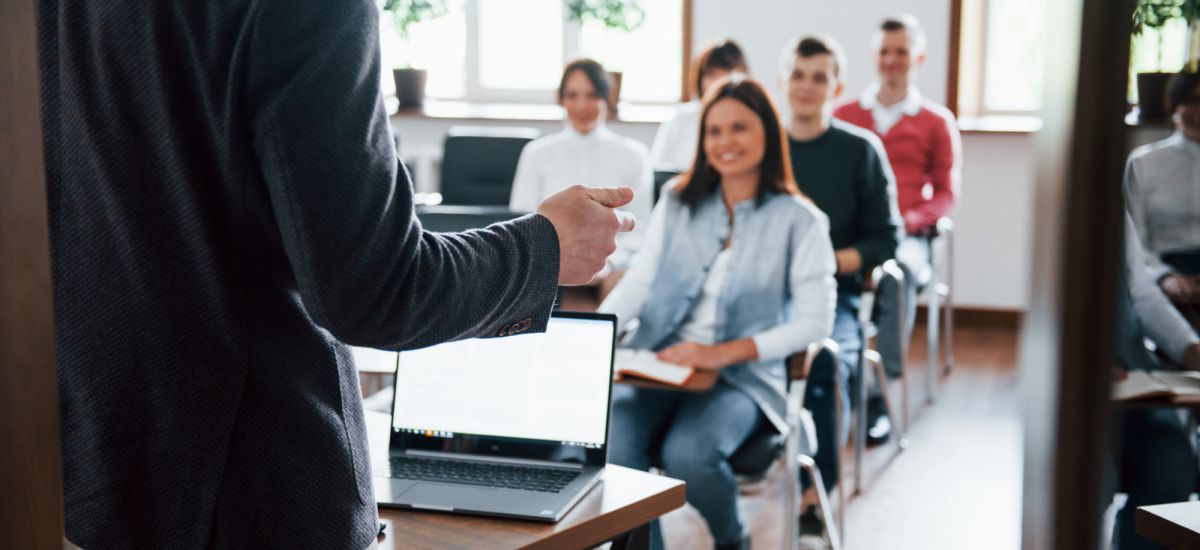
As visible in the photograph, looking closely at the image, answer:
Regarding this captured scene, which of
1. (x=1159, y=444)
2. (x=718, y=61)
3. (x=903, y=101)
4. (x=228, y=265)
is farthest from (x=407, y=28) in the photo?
(x=228, y=265)

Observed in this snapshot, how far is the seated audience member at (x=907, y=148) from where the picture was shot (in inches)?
178

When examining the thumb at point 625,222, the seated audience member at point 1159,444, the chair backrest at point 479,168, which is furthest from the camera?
the chair backrest at point 479,168

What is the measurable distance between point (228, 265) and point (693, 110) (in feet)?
14.7

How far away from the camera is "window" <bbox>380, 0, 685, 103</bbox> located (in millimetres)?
6645

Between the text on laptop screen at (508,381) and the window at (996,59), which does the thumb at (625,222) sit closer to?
the text on laptop screen at (508,381)

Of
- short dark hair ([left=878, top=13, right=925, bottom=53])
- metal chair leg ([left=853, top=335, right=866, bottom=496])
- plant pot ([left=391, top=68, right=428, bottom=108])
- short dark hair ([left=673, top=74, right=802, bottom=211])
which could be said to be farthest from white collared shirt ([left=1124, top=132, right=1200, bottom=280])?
plant pot ([left=391, top=68, right=428, bottom=108])

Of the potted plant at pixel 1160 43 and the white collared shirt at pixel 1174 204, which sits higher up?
the potted plant at pixel 1160 43

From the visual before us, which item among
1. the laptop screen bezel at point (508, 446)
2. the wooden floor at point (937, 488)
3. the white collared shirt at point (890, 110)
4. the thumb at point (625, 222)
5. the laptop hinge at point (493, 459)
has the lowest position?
the wooden floor at point (937, 488)

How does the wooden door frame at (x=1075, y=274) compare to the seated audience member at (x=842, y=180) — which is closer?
the wooden door frame at (x=1075, y=274)

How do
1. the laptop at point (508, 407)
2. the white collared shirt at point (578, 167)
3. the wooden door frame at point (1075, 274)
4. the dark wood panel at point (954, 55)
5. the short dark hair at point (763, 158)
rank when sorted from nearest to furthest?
the wooden door frame at point (1075, 274), the laptop at point (508, 407), the short dark hair at point (763, 158), the white collared shirt at point (578, 167), the dark wood panel at point (954, 55)

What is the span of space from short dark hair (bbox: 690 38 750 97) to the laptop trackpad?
3.76 meters

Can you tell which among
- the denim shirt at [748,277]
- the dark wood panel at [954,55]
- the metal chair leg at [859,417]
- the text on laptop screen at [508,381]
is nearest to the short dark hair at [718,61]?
the dark wood panel at [954,55]

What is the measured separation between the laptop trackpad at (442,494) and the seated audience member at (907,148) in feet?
10.2

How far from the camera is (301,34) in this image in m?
0.80
